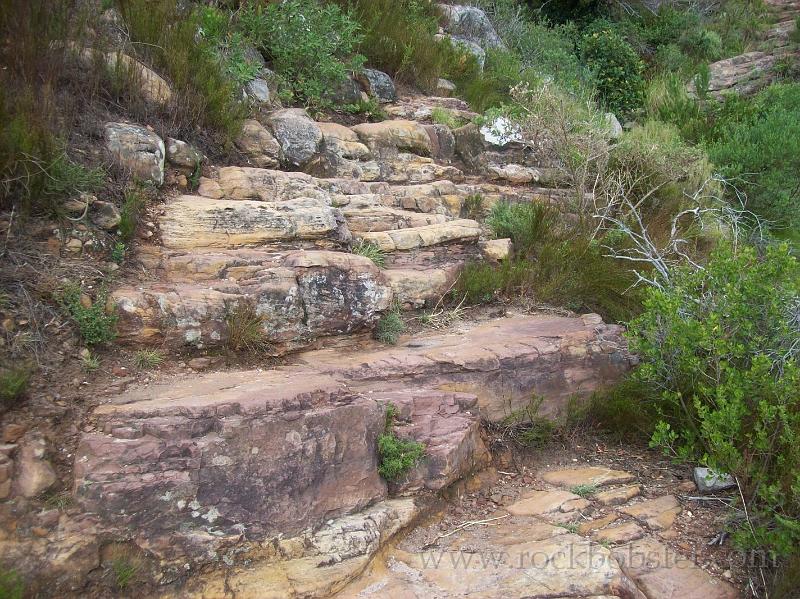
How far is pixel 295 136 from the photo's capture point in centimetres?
576

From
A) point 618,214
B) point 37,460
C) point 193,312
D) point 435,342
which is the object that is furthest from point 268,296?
point 618,214

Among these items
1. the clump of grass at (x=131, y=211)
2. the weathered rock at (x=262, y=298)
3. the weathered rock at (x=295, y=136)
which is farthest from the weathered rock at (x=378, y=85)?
the clump of grass at (x=131, y=211)

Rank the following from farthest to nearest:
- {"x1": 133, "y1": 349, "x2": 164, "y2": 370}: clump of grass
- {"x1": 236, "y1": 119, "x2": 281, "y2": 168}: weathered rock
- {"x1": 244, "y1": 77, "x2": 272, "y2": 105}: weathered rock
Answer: {"x1": 244, "y1": 77, "x2": 272, "y2": 105}: weathered rock → {"x1": 236, "y1": 119, "x2": 281, "y2": 168}: weathered rock → {"x1": 133, "y1": 349, "x2": 164, "y2": 370}: clump of grass

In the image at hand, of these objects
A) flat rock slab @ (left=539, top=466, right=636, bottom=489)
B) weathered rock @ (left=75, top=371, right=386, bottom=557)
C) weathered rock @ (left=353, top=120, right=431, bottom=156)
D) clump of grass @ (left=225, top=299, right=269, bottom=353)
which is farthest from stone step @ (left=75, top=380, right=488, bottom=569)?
weathered rock @ (left=353, top=120, right=431, bottom=156)

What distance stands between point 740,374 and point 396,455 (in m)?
1.98

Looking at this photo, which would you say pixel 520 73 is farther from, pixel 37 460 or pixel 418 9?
pixel 37 460

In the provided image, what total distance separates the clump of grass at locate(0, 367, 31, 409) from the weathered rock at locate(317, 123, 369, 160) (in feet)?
12.0

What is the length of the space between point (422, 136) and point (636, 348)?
3.60 metres

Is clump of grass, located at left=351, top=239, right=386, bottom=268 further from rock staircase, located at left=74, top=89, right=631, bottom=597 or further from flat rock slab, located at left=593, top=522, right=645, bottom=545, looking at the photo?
flat rock slab, located at left=593, top=522, right=645, bottom=545

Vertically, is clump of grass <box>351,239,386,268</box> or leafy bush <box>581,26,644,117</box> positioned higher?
leafy bush <box>581,26,644,117</box>

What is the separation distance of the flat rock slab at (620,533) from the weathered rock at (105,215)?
338 cm

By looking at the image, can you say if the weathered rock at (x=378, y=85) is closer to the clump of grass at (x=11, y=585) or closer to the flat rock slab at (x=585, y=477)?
the flat rock slab at (x=585, y=477)

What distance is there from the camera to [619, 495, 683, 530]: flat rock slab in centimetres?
349

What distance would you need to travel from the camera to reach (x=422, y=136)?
6.76 m
